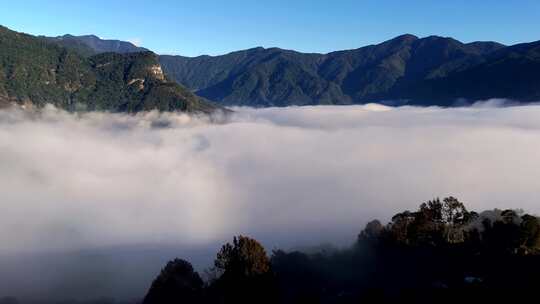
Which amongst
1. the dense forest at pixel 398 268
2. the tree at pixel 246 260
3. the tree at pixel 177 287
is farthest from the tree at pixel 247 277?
the tree at pixel 177 287

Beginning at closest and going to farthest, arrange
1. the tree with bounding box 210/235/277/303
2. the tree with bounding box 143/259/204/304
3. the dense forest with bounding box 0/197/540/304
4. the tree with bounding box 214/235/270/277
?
the dense forest with bounding box 0/197/540/304
the tree with bounding box 210/235/277/303
the tree with bounding box 214/235/270/277
the tree with bounding box 143/259/204/304

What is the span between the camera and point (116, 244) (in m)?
192

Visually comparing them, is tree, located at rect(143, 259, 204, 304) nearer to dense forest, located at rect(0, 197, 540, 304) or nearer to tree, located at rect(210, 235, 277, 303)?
dense forest, located at rect(0, 197, 540, 304)

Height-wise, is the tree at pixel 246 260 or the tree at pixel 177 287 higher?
the tree at pixel 246 260

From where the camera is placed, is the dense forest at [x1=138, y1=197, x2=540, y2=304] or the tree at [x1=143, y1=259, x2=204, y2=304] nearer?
the dense forest at [x1=138, y1=197, x2=540, y2=304]

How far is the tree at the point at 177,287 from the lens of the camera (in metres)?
89.8

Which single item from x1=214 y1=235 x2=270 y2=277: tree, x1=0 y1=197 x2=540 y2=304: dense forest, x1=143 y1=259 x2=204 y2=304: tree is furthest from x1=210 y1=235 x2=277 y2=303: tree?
x1=143 y1=259 x2=204 y2=304: tree

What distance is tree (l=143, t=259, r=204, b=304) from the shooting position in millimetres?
89812

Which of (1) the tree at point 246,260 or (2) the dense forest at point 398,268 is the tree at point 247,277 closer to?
(1) the tree at point 246,260

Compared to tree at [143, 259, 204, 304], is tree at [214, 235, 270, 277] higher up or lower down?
higher up

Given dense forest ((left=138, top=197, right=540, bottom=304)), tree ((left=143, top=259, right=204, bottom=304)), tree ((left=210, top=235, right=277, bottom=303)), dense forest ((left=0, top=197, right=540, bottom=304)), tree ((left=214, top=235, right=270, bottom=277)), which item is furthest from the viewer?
tree ((left=143, top=259, right=204, bottom=304))

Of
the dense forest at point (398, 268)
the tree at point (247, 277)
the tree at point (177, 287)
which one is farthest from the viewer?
the tree at point (177, 287)

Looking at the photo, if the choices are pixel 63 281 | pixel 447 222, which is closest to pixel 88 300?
pixel 63 281

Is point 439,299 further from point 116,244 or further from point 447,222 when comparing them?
point 116,244
